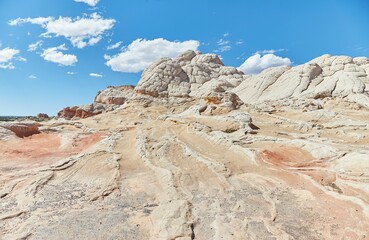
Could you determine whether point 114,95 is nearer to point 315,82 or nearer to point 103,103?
point 103,103

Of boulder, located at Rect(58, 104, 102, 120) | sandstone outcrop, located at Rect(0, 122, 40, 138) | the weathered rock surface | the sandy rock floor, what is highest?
the weathered rock surface

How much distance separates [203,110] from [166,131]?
5978 mm

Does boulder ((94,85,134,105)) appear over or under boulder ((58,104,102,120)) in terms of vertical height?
over

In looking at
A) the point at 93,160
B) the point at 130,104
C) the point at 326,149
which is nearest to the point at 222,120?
the point at 326,149

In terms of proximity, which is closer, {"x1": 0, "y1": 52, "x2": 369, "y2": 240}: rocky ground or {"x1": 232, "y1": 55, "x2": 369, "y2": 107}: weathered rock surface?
{"x1": 0, "y1": 52, "x2": 369, "y2": 240}: rocky ground

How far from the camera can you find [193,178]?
42.9 feet

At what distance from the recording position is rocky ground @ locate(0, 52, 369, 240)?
352 inches

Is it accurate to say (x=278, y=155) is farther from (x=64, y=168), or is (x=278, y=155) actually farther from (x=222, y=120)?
(x=64, y=168)

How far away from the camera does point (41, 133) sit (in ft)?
84.5

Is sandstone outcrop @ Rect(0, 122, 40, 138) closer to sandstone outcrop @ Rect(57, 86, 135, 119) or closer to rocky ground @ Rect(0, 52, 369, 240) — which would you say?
rocky ground @ Rect(0, 52, 369, 240)

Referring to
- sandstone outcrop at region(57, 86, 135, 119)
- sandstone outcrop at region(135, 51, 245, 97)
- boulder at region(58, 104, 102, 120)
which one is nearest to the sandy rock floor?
sandstone outcrop at region(135, 51, 245, 97)

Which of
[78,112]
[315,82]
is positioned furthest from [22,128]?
[315,82]

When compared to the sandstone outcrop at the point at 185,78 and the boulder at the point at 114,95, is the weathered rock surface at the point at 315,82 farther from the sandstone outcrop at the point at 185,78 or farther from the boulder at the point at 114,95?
the boulder at the point at 114,95

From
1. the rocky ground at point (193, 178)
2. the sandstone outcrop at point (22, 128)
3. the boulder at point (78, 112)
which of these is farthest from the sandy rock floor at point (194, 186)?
the boulder at point (78, 112)
